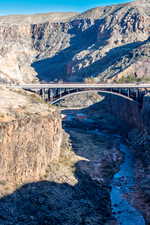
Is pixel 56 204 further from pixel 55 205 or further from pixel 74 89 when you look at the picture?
pixel 74 89

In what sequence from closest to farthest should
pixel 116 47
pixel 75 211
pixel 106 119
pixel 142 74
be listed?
pixel 75 211 < pixel 106 119 < pixel 142 74 < pixel 116 47

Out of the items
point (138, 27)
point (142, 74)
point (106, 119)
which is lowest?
point (106, 119)

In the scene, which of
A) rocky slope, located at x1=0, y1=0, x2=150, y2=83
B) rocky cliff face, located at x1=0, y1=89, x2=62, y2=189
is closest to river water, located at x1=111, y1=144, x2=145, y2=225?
rocky cliff face, located at x1=0, y1=89, x2=62, y2=189

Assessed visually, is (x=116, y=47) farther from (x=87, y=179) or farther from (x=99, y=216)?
(x=99, y=216)

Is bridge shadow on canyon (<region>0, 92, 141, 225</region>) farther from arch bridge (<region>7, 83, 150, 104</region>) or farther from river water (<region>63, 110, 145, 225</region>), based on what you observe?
arch bridge (<region>7, 83, 150, 104</region>)

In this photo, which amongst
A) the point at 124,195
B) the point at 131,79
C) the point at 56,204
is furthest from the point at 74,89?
the point at 131,79

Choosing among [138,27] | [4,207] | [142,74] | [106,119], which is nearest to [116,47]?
[138,27]

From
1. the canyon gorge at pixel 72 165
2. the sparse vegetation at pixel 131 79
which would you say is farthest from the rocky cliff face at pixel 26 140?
the sparse vegetation at pixel 131 79
